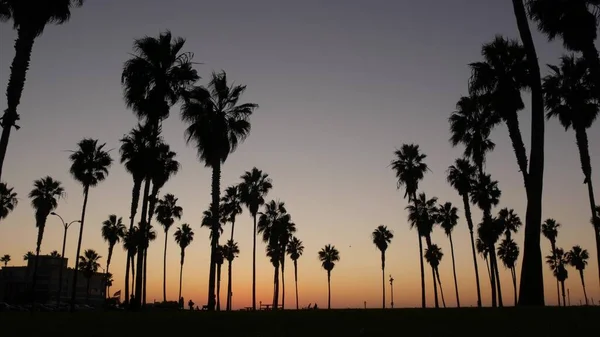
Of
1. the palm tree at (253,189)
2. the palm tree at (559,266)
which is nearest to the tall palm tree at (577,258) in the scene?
the palm tree at (559,266)

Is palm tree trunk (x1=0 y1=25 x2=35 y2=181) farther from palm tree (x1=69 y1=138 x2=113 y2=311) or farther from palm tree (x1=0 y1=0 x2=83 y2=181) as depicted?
palm tree (x1=69 y1=138 x2=113 y2=311)

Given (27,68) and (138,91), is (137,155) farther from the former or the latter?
(27,68)

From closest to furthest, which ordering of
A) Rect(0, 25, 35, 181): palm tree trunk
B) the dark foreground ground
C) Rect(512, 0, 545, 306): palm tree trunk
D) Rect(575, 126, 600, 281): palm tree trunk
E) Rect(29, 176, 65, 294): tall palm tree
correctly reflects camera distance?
1. the dark foreground ground
2. Rect(512, 0, 545, 306): palm tree trunk
3. Rect(0, 25, 35, 181): palm tree trunk
4. Rect(575, 126, 600, 281): palm tree trunk
5. Rect(29, 176, 65, 294): tall palm tree

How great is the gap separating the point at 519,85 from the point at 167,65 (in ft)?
67.1

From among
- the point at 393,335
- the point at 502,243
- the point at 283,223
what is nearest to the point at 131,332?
the point at 393,335

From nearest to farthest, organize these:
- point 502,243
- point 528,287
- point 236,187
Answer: point 528,287 < point 236,187 < point 502,243

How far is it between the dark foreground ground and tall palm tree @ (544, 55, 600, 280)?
25.0 m

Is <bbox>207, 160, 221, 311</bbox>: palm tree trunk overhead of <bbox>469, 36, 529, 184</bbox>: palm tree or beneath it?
beneath

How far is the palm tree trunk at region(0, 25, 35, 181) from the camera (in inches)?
895

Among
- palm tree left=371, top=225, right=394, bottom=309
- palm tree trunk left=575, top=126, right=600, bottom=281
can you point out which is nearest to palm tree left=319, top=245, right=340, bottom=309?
palm tree left=371, top=225, right=394, bottom=309

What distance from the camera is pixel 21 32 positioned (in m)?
23.7

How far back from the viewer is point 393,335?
10.8 meters

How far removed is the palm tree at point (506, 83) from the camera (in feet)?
90.0

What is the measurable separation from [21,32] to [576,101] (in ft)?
110
